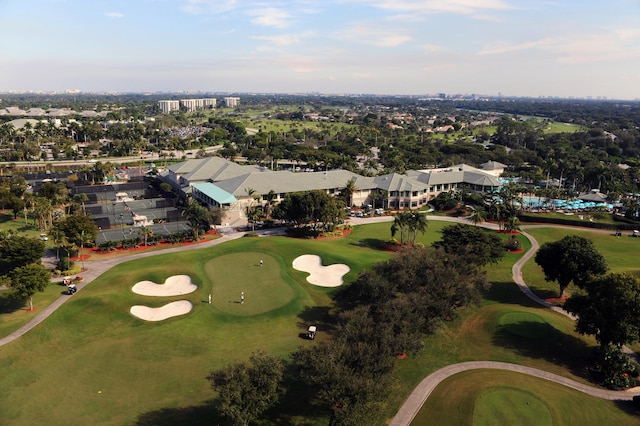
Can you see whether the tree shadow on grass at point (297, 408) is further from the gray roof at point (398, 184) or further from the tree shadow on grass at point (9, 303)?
the gray roof at point (398, 184)

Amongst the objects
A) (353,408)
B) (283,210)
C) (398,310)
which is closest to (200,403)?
(353,408)

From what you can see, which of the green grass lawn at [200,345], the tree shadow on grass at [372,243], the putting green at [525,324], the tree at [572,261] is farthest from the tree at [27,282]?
the tree at [572,261]

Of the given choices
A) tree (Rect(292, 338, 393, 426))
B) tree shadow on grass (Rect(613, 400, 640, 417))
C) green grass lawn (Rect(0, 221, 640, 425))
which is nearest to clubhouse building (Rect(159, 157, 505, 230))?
green grass lawn (Rect(0, 221, 640, 425))

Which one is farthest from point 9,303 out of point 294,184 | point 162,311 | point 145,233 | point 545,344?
point 545,344

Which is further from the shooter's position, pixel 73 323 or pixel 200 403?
pixel 73 323

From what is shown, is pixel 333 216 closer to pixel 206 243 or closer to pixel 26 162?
pixel 206 243

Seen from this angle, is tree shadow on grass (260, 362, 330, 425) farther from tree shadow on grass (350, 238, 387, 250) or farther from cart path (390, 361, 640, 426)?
tree shadow on grass (350, 238, 387, 250)
